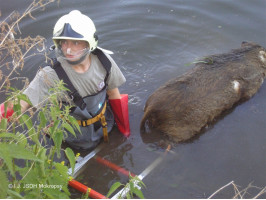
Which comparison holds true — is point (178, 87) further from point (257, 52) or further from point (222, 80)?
point (257, 52)

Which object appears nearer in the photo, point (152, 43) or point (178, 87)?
point (178, 87)

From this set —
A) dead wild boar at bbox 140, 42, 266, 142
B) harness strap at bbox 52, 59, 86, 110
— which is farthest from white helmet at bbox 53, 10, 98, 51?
dead wild boar at bbox 140, 42, 266, 142

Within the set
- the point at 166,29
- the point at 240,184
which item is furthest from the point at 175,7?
the point at 240,184

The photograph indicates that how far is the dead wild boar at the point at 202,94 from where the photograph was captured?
4.08 m

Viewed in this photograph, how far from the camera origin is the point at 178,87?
419 cm

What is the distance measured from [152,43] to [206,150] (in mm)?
3272

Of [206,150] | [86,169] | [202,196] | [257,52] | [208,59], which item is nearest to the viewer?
[202,196]

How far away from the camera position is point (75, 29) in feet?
10.9

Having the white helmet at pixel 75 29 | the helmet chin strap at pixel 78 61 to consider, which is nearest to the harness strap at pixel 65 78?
the helmet chin strap at pixel 78 61

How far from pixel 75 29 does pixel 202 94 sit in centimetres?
205

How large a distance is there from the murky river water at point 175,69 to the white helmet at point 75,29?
1.84 metres

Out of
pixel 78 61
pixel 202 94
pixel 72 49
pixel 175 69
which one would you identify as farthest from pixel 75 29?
pixel 175 69

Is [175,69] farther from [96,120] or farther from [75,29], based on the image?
[75,29]

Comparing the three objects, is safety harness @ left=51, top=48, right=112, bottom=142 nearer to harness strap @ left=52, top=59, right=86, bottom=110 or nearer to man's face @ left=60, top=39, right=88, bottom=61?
harness strap @ left=52, top=59, right=86, bottom=110
